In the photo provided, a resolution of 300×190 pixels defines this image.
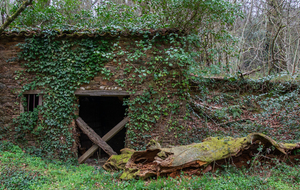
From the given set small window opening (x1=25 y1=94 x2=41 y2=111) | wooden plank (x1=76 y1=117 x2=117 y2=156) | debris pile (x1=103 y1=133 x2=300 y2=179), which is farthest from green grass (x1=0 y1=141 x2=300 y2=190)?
small window opening (x1=25 y1=94 x2=41 y2=111)

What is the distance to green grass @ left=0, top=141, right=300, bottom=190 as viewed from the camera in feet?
11.2

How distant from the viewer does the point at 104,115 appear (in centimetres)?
945

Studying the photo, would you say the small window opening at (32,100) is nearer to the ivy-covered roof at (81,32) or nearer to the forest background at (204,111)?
the forest background at (204,111)

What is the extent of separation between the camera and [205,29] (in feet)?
20.4

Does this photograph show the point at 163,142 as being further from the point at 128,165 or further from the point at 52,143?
the point at 52,143

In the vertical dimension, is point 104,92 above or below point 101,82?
below

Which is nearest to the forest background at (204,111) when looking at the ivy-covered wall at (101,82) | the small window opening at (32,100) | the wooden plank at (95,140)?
the ivy-covered wall at (101,82)

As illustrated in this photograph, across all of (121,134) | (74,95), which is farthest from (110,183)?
(121,134)

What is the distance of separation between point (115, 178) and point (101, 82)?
268cm

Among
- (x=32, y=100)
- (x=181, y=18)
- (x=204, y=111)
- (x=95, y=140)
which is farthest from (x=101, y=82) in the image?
(x=204, y=111)

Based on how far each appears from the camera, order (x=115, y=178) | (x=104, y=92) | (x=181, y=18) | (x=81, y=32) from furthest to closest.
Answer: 1. (x=181, y=18)
2. (x=104, y=92)
3. (x=81, y=32)
4. (x=115, y=178)

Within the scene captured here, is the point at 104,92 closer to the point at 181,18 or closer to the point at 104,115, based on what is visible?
the point at 181,18

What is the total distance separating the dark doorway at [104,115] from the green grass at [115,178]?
12.5 ft

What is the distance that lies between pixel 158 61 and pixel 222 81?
4.31m
